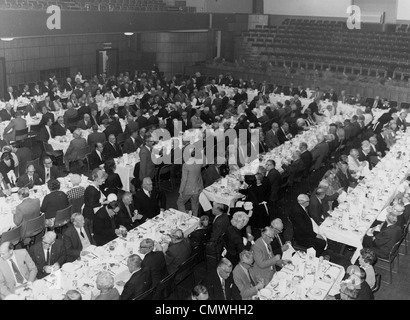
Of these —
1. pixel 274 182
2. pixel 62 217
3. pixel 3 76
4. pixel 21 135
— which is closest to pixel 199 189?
pixel 274 182

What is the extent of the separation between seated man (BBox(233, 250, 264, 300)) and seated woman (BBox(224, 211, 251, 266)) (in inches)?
36.8

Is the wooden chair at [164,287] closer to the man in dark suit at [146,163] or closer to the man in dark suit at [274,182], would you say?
the man in dark suit at [274,182]

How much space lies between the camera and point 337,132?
13.7m

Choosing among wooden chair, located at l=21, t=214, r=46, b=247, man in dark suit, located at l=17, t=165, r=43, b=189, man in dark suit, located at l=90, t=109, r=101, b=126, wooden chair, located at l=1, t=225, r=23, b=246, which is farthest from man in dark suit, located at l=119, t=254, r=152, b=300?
man in dark suit, located at l=90, t=109, r=101, b=126

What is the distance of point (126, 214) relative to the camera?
8789 mm

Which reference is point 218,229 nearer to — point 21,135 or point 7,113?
point 21,135

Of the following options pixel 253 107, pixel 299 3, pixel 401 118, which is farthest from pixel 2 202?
pixel 299 3

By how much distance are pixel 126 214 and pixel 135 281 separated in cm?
242

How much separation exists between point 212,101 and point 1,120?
7493 millimetres

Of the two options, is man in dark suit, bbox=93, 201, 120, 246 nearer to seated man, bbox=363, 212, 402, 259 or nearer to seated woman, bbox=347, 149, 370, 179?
seated man, bbox=363, 212, 402, 259

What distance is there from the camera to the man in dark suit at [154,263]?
6.89 metres

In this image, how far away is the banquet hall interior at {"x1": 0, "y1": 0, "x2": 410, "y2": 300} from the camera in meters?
6.99

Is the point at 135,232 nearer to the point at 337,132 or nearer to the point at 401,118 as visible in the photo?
the point at 337,132

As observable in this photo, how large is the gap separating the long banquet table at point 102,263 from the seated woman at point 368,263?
292 cm
